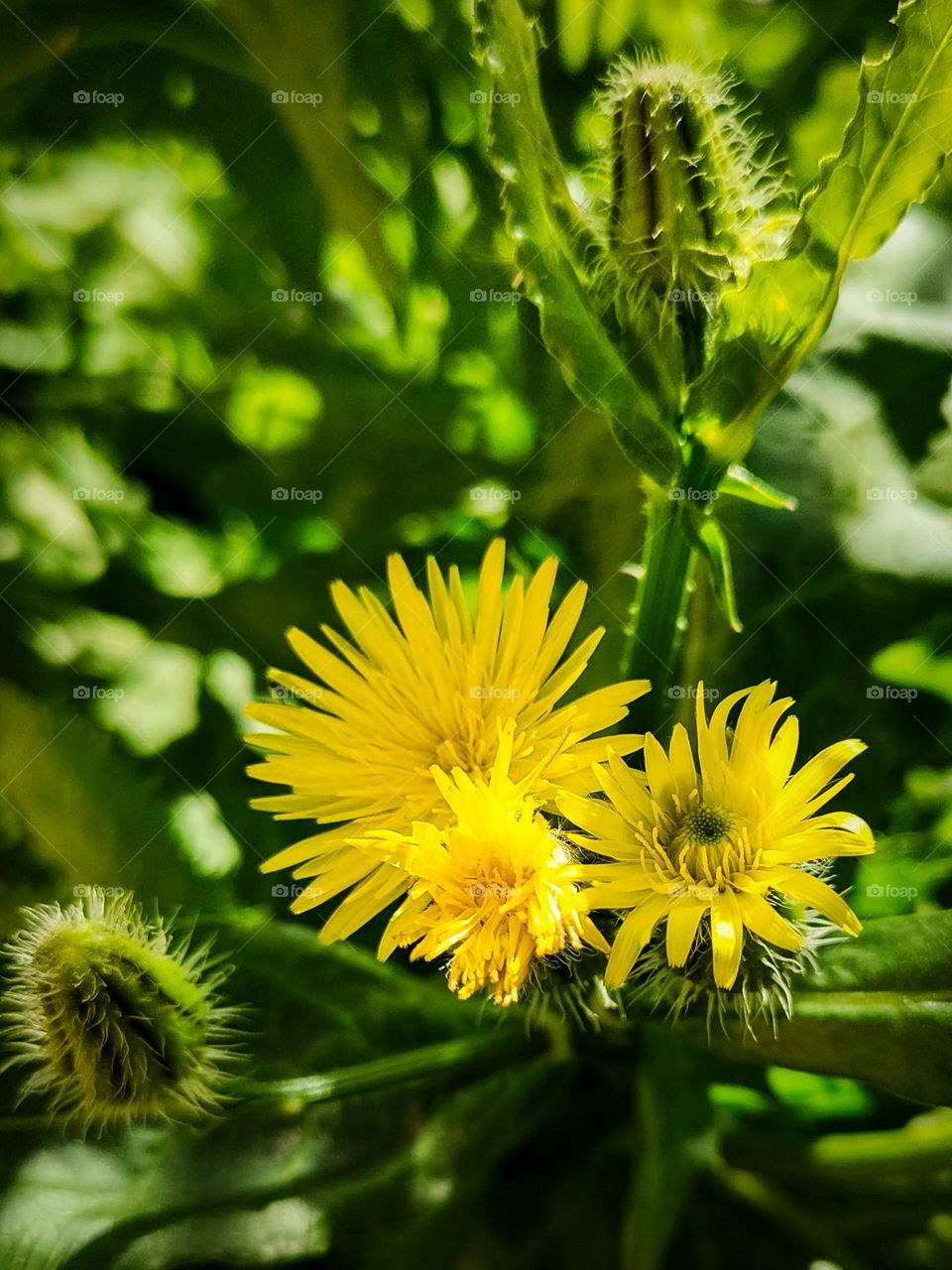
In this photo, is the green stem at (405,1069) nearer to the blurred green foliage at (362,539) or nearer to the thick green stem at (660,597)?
the blurred green foliage at (362,539)

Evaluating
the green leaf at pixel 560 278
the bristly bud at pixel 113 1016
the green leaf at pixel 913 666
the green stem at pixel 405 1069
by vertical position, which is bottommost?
the bristly bud at pixel 113 1016

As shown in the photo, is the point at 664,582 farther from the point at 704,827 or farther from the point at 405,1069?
the point at 405,1069

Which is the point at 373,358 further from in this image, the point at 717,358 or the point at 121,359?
the point at 717,358

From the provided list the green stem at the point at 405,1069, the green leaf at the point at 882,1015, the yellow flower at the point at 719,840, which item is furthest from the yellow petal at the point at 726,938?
the green stem at the point at 405,1069

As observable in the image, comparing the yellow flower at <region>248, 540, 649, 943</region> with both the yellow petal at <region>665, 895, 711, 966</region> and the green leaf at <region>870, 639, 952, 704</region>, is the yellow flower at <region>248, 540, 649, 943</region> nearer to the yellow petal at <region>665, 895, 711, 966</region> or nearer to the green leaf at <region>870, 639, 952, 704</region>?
the yellow petal at <region>665, 895, 711, 966</region>

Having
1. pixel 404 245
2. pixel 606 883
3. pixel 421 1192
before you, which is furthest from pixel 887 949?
pixel 404 245

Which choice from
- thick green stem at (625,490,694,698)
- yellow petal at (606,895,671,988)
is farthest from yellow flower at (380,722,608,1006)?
thick green stem at (625,490,694,698)
